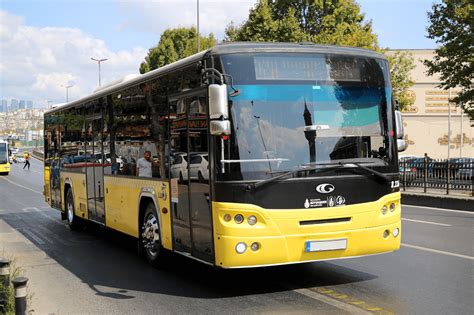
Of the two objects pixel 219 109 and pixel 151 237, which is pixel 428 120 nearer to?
pixel 151 237

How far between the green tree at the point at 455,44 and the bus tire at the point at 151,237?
17.2 m

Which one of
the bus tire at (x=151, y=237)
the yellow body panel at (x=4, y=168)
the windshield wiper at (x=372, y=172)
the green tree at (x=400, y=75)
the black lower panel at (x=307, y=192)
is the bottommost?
the yellow body panel at (x=4, y=168)

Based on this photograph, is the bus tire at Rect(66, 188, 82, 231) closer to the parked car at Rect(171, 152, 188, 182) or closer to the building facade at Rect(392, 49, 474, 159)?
the parked car at Rect(171, 152, 188, 182)

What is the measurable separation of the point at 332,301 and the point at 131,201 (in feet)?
13.8

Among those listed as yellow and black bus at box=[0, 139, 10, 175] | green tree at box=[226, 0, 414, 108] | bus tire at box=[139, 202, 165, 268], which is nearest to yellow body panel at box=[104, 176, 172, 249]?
bus tire at box=[139, 202, 165, 268]

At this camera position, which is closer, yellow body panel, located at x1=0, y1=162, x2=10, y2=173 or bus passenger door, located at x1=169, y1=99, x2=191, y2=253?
bus passenger door, located at x1=169, y1=99, x2=191, y2=253

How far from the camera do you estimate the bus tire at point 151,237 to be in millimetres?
8664

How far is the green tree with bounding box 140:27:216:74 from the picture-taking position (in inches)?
2314

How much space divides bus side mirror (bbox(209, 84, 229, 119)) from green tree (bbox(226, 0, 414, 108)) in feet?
96.6

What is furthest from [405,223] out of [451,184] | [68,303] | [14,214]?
[14,214]

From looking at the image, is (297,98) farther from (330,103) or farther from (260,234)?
(260,234)

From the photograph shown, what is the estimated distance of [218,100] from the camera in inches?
248

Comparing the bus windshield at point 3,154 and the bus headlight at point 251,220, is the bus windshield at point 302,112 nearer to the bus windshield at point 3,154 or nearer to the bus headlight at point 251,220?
the bus headlight at point 251,220

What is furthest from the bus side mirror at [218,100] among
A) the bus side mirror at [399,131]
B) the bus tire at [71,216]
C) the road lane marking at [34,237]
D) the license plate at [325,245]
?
the bus tire at [71,216]
